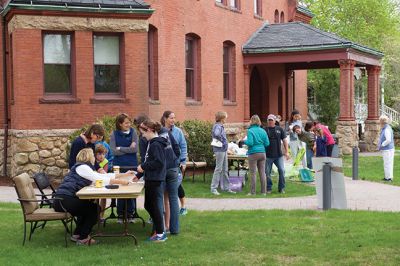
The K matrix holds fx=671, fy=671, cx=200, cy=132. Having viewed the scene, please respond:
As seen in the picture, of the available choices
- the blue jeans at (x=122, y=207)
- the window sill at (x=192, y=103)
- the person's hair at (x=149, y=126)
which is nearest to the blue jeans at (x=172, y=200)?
the person's hair at (x=149, y=126)

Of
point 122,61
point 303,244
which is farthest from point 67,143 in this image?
point 303,244

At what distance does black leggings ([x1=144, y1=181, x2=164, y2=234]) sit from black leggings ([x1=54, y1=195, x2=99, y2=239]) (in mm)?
789

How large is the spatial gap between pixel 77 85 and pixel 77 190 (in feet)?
30.0

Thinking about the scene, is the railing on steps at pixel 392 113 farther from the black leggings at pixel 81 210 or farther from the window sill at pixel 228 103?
the black leggings at pixel 81 210

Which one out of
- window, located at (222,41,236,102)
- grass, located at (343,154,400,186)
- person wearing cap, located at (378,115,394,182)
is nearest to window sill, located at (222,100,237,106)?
window, located at (222,41,236,102)

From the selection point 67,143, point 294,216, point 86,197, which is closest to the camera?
point 86,197

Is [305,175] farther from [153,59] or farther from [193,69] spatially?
[193,69]

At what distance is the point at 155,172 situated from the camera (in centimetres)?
957

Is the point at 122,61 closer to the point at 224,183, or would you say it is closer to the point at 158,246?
the point at 224,183

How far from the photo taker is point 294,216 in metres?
11.8

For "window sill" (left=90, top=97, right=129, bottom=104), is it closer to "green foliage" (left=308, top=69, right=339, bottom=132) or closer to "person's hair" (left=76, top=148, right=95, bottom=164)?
"person's hair" (left=76, top=148, right=95, bottom=164)

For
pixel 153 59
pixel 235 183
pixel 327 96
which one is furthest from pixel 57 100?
pixel 327 96

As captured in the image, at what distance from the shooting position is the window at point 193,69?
23.3 metres

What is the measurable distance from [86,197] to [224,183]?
6.94 m
